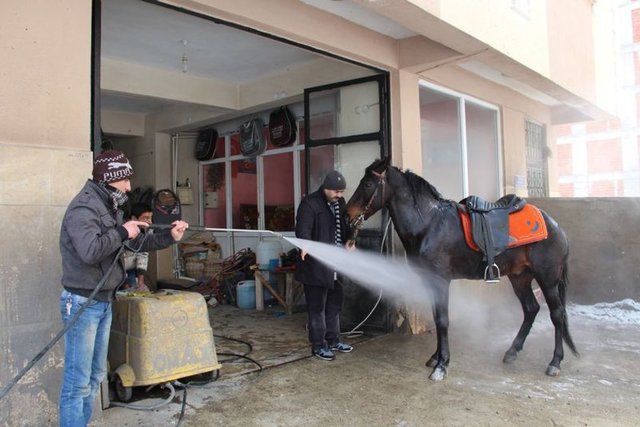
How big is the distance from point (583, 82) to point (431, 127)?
3.41 metres

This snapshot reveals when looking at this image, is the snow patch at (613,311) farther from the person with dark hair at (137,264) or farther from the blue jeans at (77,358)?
the blue jeans at (77,358)

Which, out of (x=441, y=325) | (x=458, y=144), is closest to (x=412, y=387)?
(x=441, y=325)

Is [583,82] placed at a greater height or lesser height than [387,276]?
greater

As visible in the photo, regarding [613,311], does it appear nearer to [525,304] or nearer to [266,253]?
[525,304]

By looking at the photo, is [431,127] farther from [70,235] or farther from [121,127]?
[121,127]

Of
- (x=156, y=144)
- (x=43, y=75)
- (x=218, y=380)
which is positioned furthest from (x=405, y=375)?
(x=156, y=144)

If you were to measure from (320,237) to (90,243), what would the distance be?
2684 millimetres

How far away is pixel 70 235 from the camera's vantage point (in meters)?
2.49

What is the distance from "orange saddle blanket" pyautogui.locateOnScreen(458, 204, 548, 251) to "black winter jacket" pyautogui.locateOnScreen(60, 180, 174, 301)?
10.1ft

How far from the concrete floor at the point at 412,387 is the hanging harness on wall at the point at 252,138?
159 inches

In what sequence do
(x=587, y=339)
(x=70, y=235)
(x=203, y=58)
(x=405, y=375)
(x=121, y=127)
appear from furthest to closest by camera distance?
(x=121, y=127)
(x=203, y=58)
(x=587, y=339)
(x=405, y=375)
(x=70, y=235)

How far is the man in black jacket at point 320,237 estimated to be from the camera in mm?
4770

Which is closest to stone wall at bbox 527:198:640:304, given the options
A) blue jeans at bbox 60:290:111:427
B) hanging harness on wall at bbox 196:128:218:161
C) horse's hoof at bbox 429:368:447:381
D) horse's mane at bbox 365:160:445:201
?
horse's mane at bbox 365:160:445:201

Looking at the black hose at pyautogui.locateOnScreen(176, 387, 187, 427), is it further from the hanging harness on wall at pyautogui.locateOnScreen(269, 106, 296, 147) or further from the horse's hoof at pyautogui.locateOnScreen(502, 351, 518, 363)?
the hanging harness on wall at pyautogui.locateOnScreen(269, 106, 296, 147)
